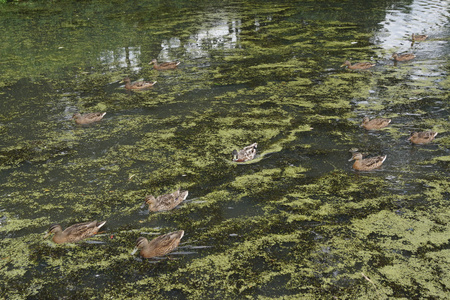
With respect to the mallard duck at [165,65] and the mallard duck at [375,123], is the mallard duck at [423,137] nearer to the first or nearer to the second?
the mallard duck at [375,123]

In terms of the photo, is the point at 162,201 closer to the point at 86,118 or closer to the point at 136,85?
the point at 86,118

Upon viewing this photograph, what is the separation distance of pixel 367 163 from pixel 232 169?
1.18 m

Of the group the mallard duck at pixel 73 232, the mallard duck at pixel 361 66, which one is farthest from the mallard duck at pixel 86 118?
the mallard duck at pixel 361 66

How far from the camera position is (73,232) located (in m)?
2.84

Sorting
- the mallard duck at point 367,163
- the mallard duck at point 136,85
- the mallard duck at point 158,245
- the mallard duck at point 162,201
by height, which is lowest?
the mallard duck at point 158,245

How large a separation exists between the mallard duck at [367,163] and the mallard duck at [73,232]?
2241 millimetres

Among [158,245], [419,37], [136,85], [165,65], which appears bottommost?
[158,245]

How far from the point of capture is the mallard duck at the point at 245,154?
3.73 meters

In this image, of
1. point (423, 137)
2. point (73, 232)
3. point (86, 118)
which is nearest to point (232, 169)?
point (73, 232)

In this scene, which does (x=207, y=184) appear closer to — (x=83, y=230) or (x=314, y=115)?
(x=83, y=230)

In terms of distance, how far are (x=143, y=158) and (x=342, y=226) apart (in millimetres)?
1990

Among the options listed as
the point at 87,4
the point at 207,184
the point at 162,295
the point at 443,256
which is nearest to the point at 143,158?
the point at 207,184

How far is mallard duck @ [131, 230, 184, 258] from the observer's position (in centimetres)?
269

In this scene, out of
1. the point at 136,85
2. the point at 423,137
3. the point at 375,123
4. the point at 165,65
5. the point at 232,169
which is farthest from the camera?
the point at 165,65
